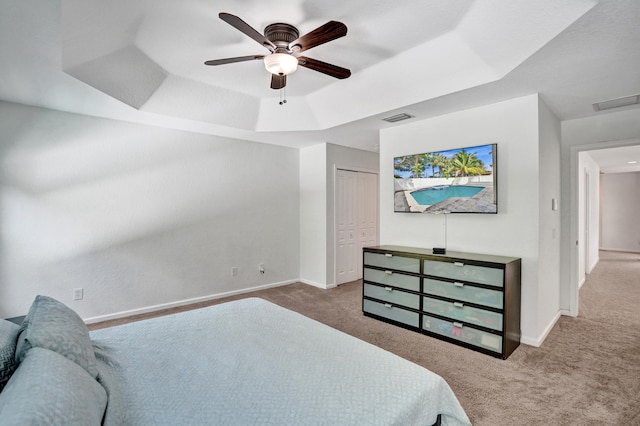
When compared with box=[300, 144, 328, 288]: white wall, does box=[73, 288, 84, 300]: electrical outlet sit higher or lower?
lower

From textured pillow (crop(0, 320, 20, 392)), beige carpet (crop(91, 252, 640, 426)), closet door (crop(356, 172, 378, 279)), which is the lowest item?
beige carpet (crop(91, 252, 640, 426))

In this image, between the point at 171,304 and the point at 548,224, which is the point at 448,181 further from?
the point at 171,304

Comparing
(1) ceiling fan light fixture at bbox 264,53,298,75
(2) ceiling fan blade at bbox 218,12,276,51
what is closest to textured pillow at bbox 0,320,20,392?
(2) ceiling fan blade at bbox 218,12,276,51

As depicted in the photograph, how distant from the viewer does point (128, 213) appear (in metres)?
3.78

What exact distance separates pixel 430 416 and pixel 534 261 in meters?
2.36

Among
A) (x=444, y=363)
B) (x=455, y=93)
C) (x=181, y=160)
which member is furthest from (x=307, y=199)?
(x=444, y=363)

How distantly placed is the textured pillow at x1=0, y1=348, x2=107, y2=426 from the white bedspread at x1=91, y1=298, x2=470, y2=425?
112 mm

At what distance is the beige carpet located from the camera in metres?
2.01

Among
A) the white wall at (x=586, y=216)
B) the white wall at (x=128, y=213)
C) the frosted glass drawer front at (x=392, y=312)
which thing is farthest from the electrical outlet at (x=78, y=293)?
the white wall at (x=586, y=216)

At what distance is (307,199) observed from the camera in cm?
535

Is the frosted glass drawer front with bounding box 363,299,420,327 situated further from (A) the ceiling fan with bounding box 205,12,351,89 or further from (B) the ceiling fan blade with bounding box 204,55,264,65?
(B) the ceiling fan blade with bounding box 204,55,264,65

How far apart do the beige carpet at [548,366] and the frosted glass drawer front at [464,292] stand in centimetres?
46

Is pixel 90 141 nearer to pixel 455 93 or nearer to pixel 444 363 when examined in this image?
pixel 455 93

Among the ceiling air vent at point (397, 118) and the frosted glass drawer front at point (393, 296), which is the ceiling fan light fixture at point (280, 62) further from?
the frosted glass drawer front at point (393, 296)
